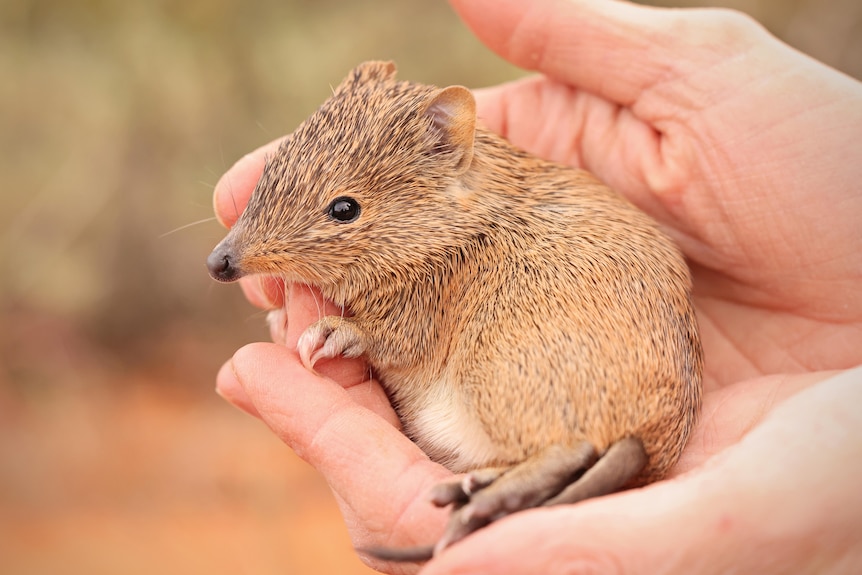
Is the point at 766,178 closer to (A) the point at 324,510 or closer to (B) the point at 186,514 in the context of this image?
(A) the point at 324,510

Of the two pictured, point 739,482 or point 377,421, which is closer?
point 739,482

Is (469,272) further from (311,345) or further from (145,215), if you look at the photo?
(145,215)

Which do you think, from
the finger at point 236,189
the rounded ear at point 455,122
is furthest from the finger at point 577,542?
the finger at point 236,189

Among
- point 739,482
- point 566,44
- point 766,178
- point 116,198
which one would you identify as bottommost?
Answer: point 116,198

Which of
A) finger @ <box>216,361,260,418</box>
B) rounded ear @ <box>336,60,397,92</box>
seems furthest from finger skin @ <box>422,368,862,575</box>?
rounded ear @ <box>336,60,397,92</box>

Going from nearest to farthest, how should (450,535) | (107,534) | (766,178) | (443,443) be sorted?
(450,535), (443,443), (766,178), (107,534)

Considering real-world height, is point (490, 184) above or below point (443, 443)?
above

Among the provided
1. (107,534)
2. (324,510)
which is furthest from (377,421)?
(107,534)
